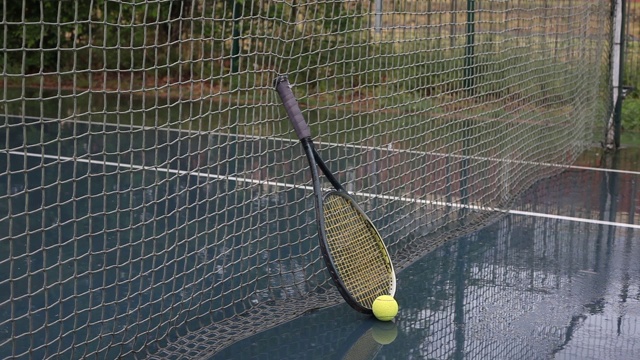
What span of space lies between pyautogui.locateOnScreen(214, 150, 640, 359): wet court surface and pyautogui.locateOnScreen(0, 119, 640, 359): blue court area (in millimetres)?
12

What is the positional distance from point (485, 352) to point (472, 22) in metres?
4.05

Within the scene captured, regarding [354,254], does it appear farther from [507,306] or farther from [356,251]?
[507,306]

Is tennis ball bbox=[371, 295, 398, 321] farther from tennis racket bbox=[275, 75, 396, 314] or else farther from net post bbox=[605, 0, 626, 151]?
net post bbox=[605, 0, 626, 151]

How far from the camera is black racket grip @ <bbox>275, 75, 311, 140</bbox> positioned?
5.27 meters

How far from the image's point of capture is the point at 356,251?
Answer: 5328mm

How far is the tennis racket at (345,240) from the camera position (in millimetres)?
5086

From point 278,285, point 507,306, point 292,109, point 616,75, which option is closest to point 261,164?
point 278,285

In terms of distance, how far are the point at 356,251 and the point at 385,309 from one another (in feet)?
1.35

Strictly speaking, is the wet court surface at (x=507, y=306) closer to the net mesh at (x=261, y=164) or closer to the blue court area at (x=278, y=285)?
the blue court area at (x=278, y=285)

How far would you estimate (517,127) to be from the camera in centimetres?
923

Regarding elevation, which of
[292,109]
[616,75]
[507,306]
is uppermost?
[292,109]

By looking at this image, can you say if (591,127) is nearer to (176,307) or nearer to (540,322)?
(540,322)

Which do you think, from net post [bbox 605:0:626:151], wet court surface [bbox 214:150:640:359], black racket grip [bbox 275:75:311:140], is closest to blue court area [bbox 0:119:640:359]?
wet court surface [bbox 214:150:640:359]

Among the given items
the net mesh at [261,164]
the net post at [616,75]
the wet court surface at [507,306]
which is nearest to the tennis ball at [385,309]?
the wet court surface at [507,306]
